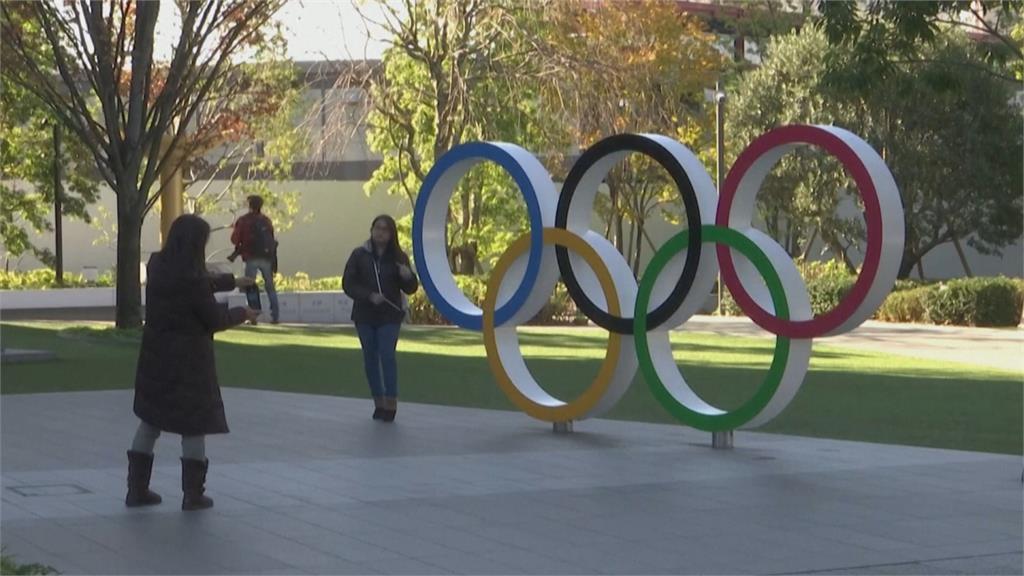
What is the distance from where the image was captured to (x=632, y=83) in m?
28.4

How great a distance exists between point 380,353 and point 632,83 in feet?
50.2

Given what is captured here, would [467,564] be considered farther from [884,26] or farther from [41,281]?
[41,281]

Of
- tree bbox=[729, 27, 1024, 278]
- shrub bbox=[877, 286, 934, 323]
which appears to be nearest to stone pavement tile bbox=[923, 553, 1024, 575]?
shrub bbox=[877, 286, 934, 323]

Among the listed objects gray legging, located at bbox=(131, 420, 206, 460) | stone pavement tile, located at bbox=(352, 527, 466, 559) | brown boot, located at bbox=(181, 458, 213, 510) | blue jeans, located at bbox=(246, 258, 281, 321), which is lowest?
stone pavement tile, located at bbox=(352, 527, 466, 559)

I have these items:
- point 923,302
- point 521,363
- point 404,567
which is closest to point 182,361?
point 404,567

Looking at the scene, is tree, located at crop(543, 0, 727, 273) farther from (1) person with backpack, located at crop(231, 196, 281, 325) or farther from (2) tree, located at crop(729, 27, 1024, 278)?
(1) person with backpack, located at crop(231, 196, 281, 325)

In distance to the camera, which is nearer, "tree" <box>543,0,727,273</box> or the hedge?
"tree" <box>543,0,727,273</box>

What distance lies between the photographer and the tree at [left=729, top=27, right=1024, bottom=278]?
3500 centimetres

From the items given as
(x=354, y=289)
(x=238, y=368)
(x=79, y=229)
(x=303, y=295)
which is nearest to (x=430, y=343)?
(x=238, y=368)

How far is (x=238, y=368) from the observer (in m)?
19.9

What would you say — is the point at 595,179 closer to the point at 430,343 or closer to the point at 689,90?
the point at 430,343

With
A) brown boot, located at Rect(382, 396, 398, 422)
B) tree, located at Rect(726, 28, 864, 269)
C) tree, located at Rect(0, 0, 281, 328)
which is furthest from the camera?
tree, located at Rect(726, 28, 864, 269)

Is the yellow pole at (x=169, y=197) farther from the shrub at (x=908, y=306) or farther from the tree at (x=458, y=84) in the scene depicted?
the shrub at (x=908, y=306)

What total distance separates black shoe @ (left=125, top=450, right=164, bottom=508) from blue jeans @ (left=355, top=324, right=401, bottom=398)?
4.43 meters
